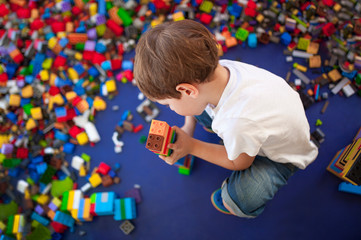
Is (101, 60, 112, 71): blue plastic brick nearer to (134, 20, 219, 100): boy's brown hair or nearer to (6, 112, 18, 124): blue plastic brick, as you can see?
(6, 112, 18, 124): blue plastic brick

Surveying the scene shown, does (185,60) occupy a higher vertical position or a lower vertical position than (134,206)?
higher

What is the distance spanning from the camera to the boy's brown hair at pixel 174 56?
0.55 metres

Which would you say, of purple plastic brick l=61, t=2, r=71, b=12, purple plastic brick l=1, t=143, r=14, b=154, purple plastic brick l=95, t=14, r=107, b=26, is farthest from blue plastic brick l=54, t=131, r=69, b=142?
purple plastic brick l=61, t=2, r=71, b=12

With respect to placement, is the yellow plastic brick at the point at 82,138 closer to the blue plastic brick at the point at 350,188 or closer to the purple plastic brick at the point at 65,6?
A: the purple plastic brick at the point at 65,6

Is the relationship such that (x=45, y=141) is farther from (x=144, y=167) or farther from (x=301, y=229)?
(x=301, y=229)

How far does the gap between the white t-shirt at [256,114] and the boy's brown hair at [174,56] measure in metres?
0.10

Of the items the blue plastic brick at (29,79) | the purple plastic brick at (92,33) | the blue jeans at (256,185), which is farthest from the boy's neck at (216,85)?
the blue plastic brick at (29,79)

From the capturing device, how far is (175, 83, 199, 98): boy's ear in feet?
1.90

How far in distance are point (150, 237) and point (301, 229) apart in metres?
0.60

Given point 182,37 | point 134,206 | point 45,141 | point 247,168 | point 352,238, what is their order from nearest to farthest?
point 182,37
point 247,168
point 352,238
point 134,206
point 45,141

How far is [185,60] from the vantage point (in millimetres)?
555

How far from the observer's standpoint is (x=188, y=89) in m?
0.59

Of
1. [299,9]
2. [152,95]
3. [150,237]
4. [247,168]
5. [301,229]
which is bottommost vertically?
[150,237]

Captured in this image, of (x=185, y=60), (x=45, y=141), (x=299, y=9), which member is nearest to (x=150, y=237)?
(x=45, y=141)
